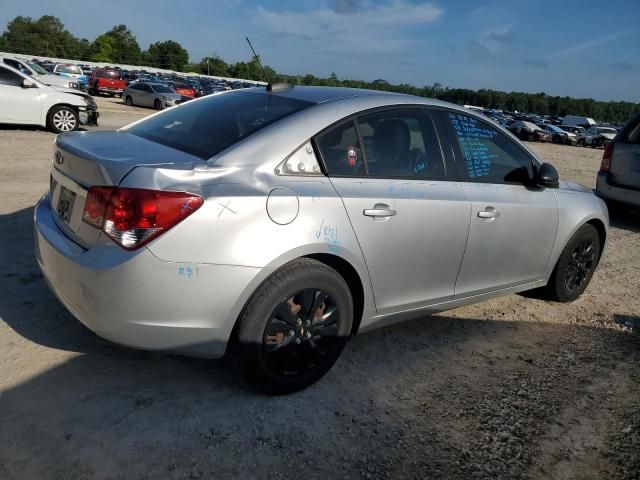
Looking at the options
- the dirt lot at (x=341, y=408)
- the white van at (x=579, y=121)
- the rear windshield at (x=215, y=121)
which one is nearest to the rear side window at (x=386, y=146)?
the rear windshield at (x=215, y=121)

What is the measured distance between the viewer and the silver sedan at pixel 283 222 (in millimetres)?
2510

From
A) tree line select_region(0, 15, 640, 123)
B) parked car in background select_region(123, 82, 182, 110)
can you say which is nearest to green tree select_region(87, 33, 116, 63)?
tree line select_region(0, 15, 640, 123)

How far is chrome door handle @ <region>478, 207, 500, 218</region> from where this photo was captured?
3.60 metres

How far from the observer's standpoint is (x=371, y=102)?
3328 millimetres

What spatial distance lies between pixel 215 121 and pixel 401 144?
114cm

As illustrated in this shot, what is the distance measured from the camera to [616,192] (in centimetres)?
815

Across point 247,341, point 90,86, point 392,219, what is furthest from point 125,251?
point 90,86

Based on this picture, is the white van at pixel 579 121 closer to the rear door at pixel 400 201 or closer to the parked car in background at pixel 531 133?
the parked car in background at pixel 531 133

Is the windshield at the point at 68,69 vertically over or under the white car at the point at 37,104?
over

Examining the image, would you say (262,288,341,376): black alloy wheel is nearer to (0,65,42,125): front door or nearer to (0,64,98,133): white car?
(0,64,98,133): white car

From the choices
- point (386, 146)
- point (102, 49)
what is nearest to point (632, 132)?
point (386, 146)

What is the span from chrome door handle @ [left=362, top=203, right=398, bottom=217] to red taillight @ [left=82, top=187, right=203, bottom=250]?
94 cm

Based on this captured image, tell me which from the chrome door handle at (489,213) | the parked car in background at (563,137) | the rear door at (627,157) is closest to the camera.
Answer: the chrome door handle at (489,213)

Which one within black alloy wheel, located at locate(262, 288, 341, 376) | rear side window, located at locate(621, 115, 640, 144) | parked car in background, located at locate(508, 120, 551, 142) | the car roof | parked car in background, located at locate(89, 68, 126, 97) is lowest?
black alloy wheel, located at locate(262, 288, 341, 376)
